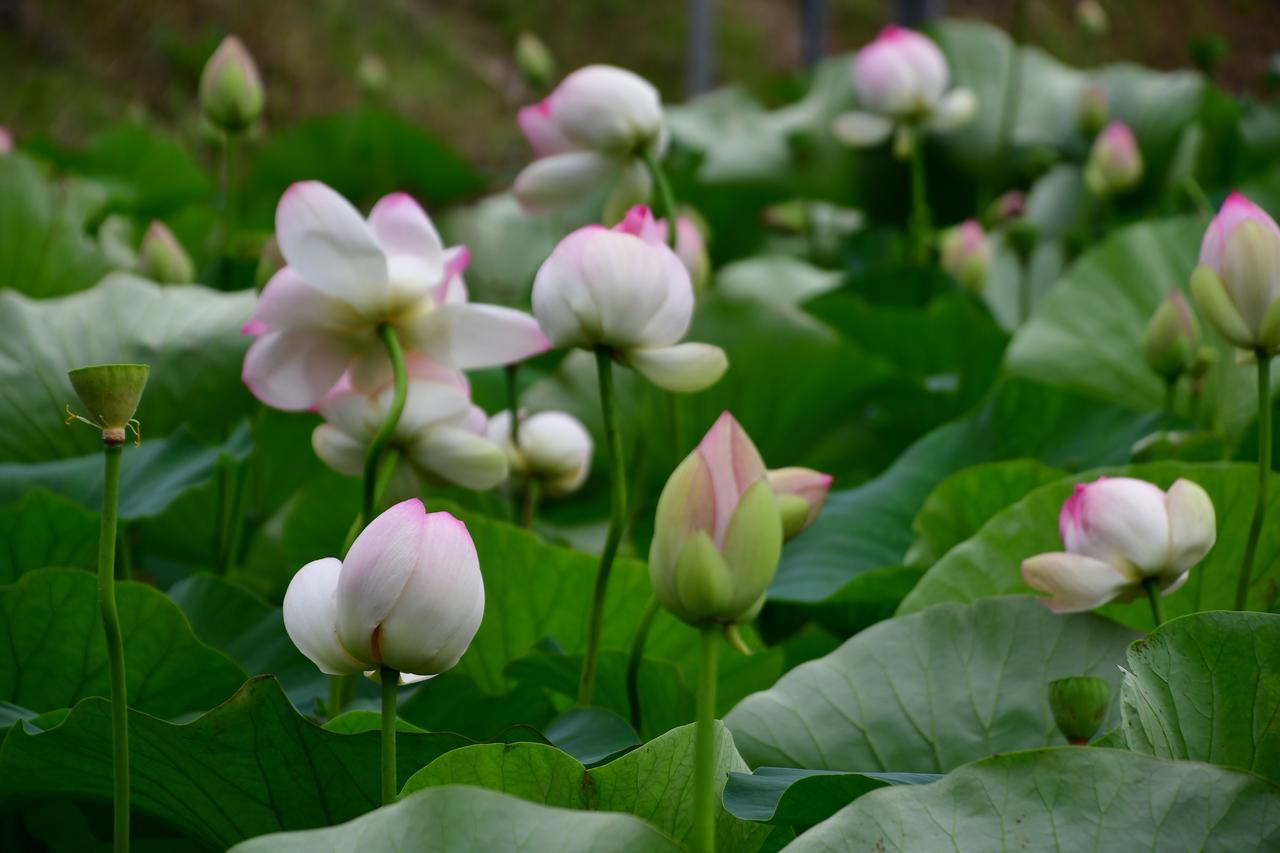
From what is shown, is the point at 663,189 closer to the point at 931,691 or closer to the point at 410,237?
the point at 410,237

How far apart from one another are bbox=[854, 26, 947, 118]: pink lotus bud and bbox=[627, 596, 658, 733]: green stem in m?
0.79

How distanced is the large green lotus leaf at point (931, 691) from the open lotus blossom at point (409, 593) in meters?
0.19

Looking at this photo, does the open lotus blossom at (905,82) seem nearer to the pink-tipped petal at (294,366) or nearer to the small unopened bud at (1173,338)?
the small unopened bud at (1173,338)

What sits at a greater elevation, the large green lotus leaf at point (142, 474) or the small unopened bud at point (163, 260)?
the small unopened bud at point (163, 260)

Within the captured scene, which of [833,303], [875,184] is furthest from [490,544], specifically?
[875,184]

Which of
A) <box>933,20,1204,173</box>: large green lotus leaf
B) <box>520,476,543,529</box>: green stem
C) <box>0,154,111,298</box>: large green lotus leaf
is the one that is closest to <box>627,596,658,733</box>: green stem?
<box>520,476,543,529</box>: green stem

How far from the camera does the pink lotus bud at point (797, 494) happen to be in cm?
59

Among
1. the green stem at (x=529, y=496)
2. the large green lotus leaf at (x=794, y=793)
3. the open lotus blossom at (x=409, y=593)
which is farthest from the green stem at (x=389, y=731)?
the green stem at (x=529, y=496)

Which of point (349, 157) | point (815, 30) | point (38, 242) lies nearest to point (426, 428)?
point (38, 242)

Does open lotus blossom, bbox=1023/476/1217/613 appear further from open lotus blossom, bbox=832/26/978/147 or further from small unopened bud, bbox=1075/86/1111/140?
small unopened bud, bbox=1075/86/1111/140

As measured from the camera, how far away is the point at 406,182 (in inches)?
71.8

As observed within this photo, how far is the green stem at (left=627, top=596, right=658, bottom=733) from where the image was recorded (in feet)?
1.91

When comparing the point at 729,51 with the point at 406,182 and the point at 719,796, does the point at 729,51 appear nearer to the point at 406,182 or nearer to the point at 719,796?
the point at 406,182

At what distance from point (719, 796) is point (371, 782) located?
0.41 feet
